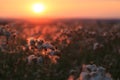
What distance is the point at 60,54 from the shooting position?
14453 millimetres

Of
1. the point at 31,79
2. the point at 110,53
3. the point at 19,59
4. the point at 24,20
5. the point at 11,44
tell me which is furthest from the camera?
the point at 24,20

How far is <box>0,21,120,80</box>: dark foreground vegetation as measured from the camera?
12945 mm

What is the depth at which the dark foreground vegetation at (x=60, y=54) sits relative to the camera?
1295 cm

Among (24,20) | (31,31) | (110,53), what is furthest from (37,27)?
(110,53)

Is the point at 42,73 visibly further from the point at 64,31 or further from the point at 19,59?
the point at 64,31

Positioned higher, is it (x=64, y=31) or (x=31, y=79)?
(x=64, y=31)

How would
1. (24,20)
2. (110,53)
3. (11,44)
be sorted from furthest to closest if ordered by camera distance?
1. (24,20)
2. (110,53)
3. (11,44)

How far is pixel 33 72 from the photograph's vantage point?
41.9 feet

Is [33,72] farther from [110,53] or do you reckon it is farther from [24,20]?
[24,20]

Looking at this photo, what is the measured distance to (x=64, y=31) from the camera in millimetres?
17078

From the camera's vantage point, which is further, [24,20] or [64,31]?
[24,20]

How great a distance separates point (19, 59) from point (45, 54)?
688 mm

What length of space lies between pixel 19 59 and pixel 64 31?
384 cm

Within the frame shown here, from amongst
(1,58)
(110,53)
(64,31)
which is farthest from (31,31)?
(1,58)
